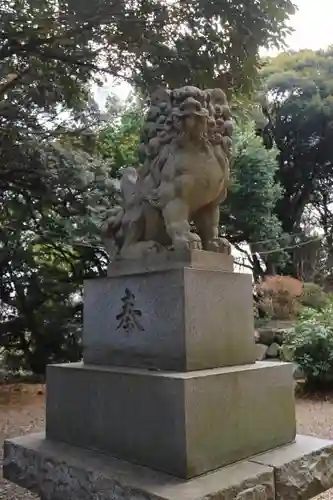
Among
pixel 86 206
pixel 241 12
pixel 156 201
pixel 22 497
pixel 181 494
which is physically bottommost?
pixel 22 497

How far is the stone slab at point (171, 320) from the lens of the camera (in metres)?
1.91

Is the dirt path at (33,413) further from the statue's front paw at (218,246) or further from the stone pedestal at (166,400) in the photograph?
the statue's front paw at (218,246)

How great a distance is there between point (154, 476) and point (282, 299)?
7541 mm

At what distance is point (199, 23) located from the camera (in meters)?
4.46

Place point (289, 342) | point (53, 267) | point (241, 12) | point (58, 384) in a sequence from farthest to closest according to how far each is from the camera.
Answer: point (53, 267)
point (289, 342)
point (241, 12)
point (58, 384)

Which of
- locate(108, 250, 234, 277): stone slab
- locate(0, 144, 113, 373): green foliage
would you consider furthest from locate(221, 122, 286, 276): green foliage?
locate(108, 250, 234, 277): stone slab

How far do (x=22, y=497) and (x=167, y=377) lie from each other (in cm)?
176

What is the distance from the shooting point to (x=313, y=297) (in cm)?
969

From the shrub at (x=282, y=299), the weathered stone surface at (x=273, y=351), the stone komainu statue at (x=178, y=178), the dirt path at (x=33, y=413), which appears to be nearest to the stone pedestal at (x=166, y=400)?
the stone komainu statue at (x=178, y=178)

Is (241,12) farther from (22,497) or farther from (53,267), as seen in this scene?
(53,267)

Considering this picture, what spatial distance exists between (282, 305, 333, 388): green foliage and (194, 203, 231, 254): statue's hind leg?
4.67 meters

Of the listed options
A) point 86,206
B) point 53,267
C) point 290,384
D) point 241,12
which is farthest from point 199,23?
point 53,267

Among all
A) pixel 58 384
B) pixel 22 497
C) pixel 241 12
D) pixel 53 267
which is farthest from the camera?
pixel 53 267

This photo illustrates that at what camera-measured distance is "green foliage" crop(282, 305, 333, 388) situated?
6297mm
